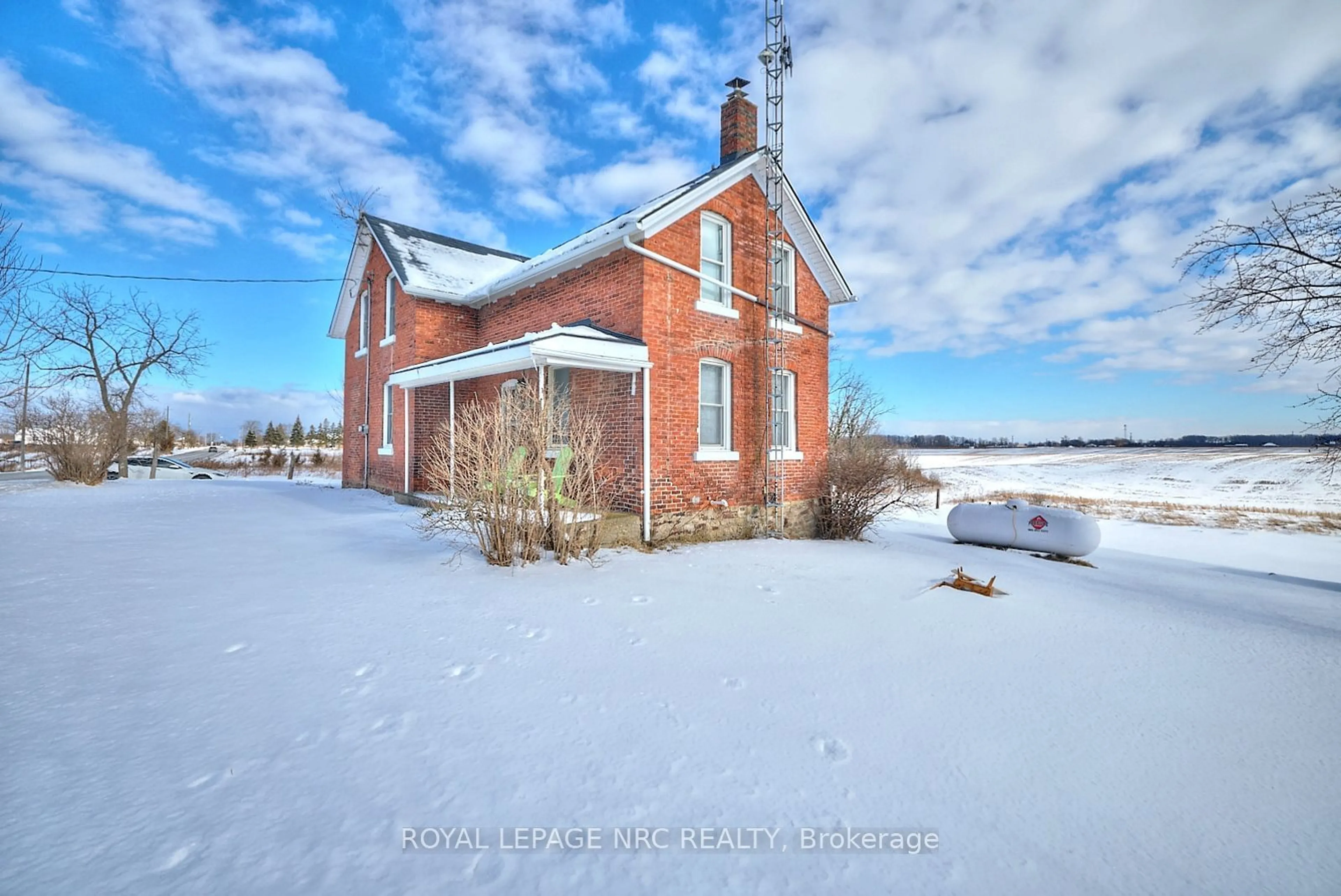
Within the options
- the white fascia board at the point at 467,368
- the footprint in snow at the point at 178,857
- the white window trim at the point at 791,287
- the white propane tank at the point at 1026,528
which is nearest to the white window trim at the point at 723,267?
the white window trim at the point at 791,287

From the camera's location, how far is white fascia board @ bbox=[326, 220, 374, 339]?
52.4ft

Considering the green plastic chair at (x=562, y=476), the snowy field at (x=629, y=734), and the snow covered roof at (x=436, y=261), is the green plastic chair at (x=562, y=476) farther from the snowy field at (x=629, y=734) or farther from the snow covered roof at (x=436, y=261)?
the snow covered roof at (x=436, y=261)

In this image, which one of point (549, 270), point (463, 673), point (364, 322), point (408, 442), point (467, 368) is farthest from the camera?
point (364, 322)

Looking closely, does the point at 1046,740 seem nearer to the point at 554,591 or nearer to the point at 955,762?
the point at 955,762

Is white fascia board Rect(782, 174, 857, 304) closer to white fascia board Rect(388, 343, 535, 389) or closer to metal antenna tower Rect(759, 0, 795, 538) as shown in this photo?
metal antenna tower Rect(759, 0, 795, 538)

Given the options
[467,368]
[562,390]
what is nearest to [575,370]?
[562,390]

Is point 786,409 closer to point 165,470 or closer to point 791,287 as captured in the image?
point 791,287

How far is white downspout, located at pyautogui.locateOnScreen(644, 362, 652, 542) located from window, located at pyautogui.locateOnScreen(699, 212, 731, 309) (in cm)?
203

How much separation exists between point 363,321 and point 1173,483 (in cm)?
4527

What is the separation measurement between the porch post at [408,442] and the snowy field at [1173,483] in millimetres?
16766

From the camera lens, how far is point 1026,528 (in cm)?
1135

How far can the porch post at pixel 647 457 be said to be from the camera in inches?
355

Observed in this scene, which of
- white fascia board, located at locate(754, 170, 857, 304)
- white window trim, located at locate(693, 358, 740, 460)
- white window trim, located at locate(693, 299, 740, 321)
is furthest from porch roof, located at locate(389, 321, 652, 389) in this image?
white fascia board, located at locate(754, 170, 857, 304)

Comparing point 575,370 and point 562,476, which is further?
point 575,370
